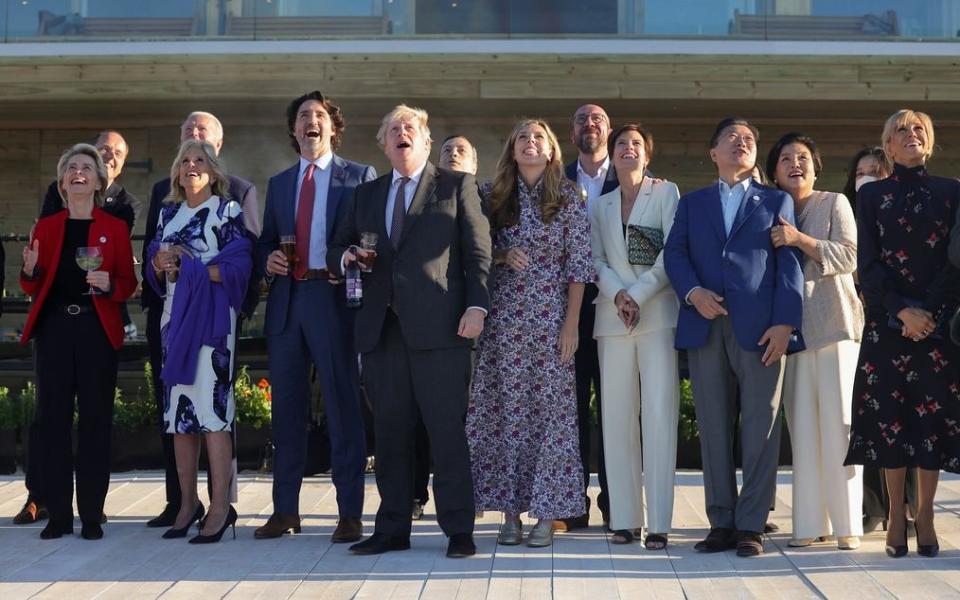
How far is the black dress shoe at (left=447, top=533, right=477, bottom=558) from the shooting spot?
4.88 meters

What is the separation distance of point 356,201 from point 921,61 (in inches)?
324

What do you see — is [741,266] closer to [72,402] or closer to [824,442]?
[824,442]

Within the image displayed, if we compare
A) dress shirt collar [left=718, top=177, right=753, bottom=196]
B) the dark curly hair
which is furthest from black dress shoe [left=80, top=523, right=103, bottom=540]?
dress shirt collar [left=718, top=177, right=753, bottom=196]

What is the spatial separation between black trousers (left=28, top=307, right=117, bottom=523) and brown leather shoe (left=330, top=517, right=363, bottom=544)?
3.43 ft

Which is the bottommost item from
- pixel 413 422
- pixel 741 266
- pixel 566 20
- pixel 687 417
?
pixel 687 417

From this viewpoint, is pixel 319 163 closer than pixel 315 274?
No

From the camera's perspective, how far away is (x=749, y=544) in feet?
16.1

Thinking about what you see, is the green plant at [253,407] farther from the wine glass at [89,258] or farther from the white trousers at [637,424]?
the white trousers at [637,424]

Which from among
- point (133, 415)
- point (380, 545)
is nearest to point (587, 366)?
point (380, 545)

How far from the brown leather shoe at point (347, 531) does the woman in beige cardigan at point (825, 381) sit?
176 cm

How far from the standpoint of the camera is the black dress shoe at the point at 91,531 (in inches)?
213

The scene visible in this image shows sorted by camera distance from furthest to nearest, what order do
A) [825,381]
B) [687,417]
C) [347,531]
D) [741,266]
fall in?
[687,417] < [347,531] < [825,381] < [741,266]

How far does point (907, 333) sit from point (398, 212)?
2023 millimetres

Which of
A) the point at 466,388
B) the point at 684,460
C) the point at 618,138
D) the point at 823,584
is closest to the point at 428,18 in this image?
the point at 684,460
